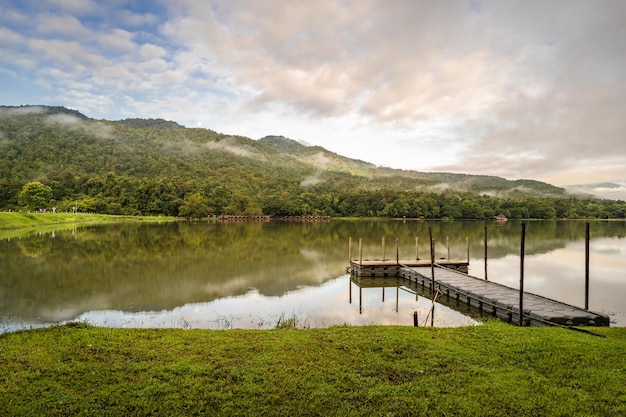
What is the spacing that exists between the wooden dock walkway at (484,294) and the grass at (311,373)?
3.45 meters

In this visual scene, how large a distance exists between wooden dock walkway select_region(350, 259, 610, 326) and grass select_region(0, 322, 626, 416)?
136 inches

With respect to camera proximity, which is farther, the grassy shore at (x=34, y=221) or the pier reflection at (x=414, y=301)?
the grassy shore at (x=34, y=221)

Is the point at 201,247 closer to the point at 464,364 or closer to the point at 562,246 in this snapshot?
the point at 464,364

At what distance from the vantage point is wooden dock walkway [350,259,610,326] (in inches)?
522

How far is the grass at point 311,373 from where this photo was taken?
6.02 meters

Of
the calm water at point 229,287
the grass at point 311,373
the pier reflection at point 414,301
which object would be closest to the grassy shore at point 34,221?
the calm water at point 229,287

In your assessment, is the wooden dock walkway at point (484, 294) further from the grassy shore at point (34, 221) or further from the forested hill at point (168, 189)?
the forested hill at point (168, 189)

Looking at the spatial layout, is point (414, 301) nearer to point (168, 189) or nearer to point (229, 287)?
point (229, 287)

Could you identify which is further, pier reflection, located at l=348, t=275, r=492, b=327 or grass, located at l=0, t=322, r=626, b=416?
pier reflection, located at l=348, t=275, r=492, b=327

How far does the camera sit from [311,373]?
7.22m

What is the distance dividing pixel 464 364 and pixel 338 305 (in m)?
9.35

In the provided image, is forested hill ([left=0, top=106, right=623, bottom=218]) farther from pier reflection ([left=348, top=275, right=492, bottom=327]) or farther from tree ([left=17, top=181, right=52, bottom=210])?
pier reflection ([left=348, top=275, right=492, bottom=327])

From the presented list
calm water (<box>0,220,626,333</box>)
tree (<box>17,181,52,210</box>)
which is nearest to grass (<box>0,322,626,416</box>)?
calm water (<box>0,220,626,333</box>)

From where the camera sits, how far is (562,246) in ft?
140
